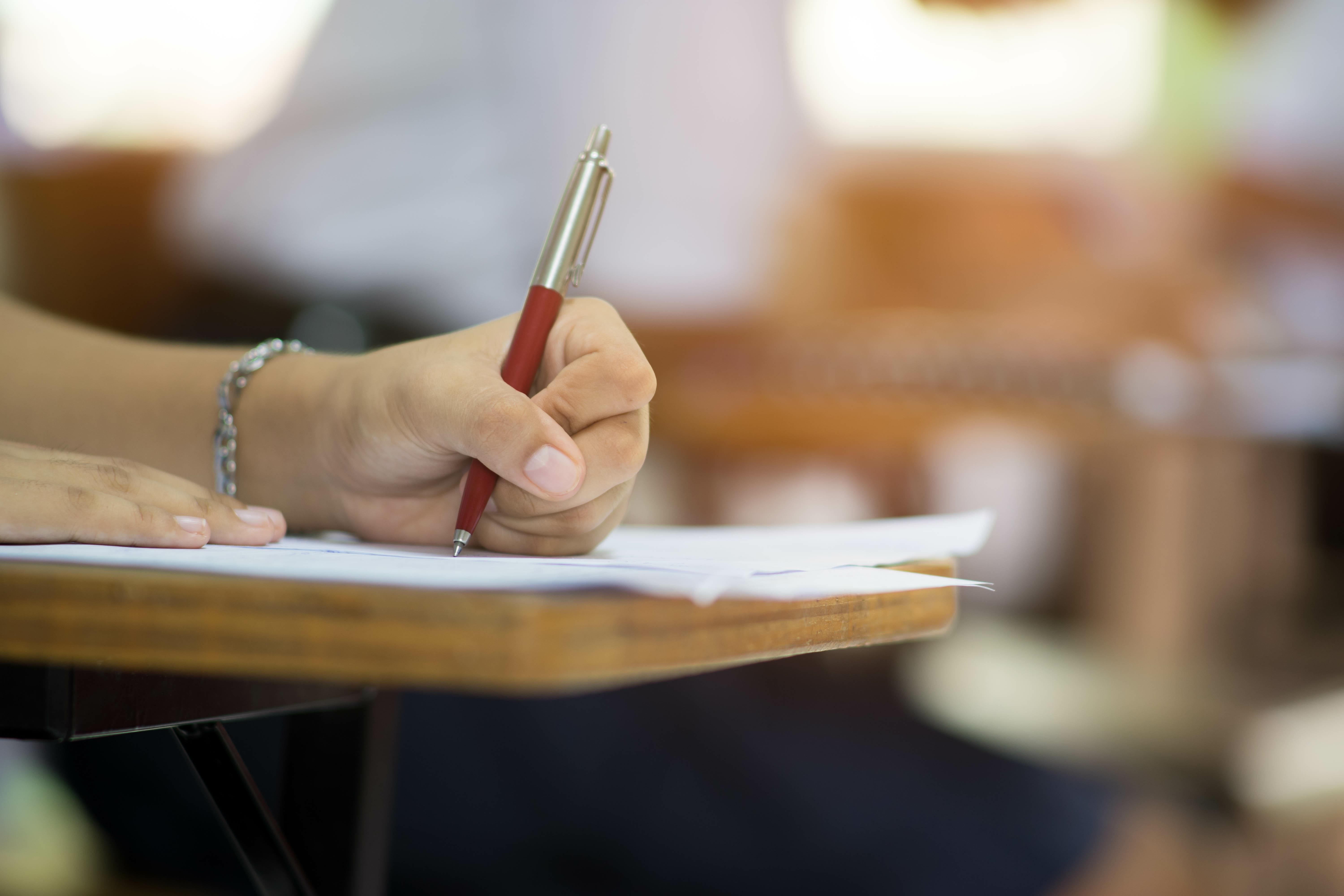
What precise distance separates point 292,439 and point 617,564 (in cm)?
14

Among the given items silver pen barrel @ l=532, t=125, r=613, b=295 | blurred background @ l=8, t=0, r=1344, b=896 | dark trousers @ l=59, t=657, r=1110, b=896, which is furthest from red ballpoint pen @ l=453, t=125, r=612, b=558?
blurred background @ l=8, t=0, r=1344, b=896

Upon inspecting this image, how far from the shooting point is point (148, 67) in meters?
1.65

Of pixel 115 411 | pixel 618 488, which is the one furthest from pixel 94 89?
pixel 618 488

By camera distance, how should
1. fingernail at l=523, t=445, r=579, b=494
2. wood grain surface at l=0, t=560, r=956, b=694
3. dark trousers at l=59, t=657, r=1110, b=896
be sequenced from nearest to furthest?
wood grain surface at l=0, t=560, r=956, b=694 < fingernail at l=523, t=445, r=579, b=494 < dark trousers at l=59, t=657, r=1110, b=896

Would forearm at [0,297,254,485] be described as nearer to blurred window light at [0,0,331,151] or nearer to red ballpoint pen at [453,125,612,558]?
red ballpoint pen at [453,125,612,558]

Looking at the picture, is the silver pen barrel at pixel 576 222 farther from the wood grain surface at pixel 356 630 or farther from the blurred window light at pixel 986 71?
the blurred window light at pixel 986 71

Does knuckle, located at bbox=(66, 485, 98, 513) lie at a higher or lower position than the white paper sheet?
higher

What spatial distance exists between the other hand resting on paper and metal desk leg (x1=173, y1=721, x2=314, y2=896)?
0.06m

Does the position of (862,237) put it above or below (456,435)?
above

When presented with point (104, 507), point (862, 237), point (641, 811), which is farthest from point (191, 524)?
point (862, 237)

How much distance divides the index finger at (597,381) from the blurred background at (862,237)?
3.98ft

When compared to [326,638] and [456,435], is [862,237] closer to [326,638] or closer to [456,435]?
[456,435]

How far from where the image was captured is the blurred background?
5.28ft

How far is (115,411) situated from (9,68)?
1.48 m
